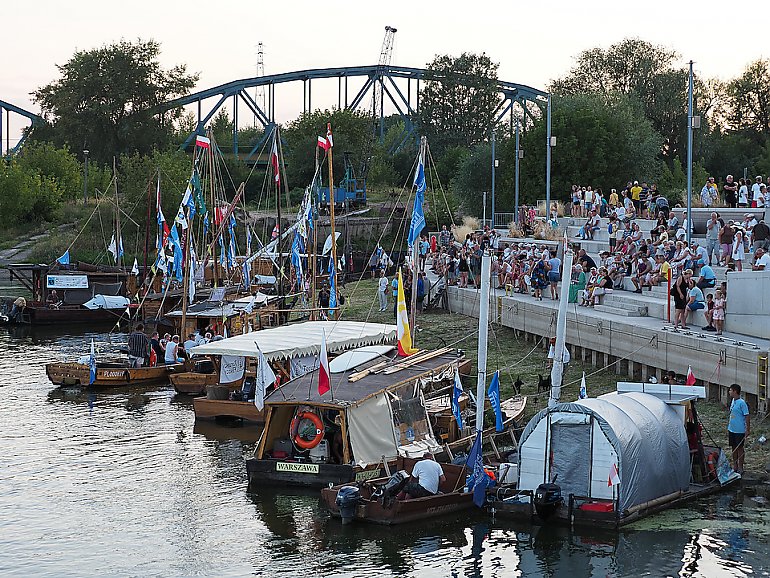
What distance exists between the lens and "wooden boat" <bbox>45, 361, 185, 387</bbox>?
4006cm

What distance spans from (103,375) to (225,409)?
361 inches

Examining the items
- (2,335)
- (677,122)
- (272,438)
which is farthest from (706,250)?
(677,122)

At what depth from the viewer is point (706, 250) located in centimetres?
3772

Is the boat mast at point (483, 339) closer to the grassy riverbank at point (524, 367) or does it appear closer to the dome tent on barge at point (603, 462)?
the dome tent on barge at point (603, 462)

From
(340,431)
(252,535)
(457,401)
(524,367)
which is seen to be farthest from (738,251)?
(252,535)

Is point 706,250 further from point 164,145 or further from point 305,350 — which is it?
point 164,145

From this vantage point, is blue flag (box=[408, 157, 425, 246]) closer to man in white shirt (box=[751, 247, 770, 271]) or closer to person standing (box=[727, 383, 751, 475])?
person standing (box=[727, 383, 751, 475])

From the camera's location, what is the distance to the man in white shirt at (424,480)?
22.5 m

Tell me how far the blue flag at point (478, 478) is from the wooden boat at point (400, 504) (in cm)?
26

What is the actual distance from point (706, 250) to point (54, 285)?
39.4 meters

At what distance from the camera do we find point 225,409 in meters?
32.9

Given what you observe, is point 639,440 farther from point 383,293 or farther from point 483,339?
point 383,293

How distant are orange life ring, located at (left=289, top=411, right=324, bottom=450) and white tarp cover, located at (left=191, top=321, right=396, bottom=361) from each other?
5922mm

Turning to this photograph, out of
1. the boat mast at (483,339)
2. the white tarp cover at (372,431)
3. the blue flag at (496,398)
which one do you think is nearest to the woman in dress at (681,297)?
the blue flag at (496,398)
